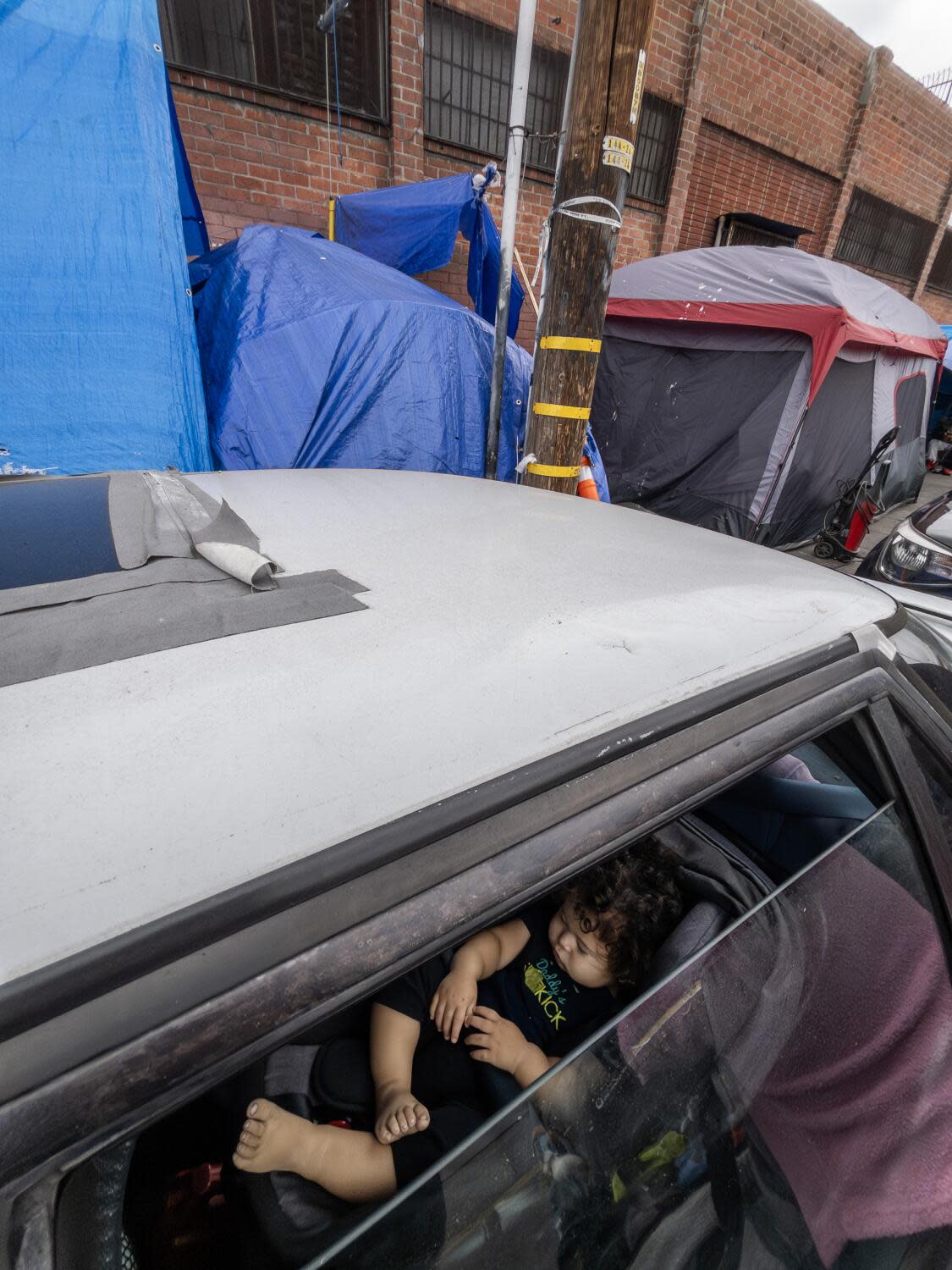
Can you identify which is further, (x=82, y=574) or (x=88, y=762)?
(x=82, y=574)

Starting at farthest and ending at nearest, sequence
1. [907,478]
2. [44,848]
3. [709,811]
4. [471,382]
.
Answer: [907,478] < [471,382] < [709,811] < [44,848]

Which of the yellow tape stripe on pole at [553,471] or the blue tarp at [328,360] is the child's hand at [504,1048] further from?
the blue tarp at [328,360]

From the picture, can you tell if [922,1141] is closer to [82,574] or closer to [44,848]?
[44,848]

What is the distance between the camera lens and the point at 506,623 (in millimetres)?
925

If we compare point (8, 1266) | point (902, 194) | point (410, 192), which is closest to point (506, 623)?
point (8, 1266)

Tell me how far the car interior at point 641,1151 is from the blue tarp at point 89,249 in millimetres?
3435

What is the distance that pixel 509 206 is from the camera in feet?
12.3

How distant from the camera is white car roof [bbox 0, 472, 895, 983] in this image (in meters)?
0.52

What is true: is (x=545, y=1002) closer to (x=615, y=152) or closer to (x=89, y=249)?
(x=615, y=152)

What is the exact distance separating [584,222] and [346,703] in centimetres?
311

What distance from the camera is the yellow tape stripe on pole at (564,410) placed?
3344 mm

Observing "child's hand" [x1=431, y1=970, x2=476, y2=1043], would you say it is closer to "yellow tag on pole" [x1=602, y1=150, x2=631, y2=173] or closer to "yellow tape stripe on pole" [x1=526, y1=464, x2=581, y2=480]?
"yellow tape stripe on pole" [x1=526, y1=464, x2=581, y2=480]

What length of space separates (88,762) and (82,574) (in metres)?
0.65

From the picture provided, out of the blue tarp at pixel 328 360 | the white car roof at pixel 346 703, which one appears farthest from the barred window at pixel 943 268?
the white car roof at pixel 346 703
